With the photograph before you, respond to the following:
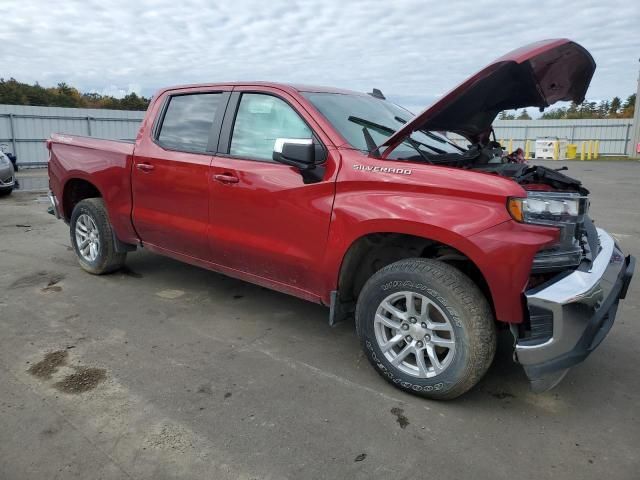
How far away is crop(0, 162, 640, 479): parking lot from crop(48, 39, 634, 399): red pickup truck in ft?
1.08

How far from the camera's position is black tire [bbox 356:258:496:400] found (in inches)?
110

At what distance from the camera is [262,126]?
3805mm

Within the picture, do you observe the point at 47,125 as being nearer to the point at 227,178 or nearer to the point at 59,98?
the point at 227,178

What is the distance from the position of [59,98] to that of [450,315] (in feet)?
163

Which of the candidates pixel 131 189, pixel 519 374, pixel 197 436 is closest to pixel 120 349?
pixel 197 436

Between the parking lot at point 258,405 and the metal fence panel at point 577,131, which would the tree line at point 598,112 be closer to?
the metal fence panel at point 577,131

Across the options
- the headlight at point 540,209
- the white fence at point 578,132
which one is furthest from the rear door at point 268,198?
the white fence at point 578,132

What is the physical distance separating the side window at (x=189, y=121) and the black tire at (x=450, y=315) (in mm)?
1945

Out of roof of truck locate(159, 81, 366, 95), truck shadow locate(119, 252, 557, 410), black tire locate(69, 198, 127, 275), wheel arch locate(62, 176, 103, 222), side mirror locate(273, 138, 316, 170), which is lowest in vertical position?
truck shadow locate(119, 252, 557, 410)

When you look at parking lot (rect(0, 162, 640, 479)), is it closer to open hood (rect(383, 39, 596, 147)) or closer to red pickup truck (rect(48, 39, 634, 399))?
red pickup truck (rect(48, 39, 634, 399))

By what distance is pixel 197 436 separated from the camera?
2682 mm

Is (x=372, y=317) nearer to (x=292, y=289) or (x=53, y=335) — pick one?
(x=292, y=289)

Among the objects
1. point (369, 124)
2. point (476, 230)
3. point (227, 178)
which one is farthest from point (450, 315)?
point (227, 178)

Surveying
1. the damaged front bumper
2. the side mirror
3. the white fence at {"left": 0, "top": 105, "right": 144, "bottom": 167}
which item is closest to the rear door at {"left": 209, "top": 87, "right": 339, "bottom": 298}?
the side mirror
